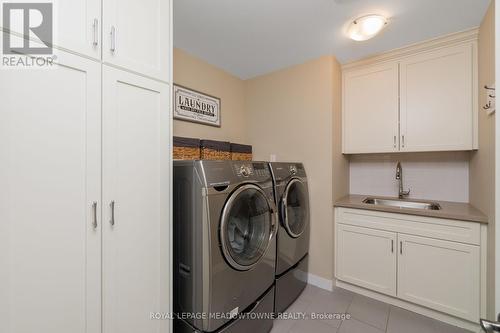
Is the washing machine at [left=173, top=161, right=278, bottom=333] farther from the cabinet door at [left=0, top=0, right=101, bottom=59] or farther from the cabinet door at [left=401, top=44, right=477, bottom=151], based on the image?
the cabinet door at [left=401, top=44, right=477, bottom=151]

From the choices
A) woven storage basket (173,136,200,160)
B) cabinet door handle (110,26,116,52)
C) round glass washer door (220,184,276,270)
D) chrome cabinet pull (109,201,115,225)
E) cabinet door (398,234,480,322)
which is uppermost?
cabinet door handle (110,26,116,52)

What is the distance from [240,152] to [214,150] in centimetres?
43

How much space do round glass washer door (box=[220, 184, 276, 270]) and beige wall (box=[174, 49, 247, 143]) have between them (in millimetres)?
1061

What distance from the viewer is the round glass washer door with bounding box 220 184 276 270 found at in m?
1.43

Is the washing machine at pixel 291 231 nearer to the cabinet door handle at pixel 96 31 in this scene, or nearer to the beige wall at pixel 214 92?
the beige wall at pixel 214 92

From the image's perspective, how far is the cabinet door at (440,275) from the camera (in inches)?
63.2

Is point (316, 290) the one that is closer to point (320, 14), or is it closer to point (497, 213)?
point (497, 213)

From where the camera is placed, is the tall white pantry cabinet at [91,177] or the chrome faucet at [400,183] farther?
the chrome faucet at [400,183]

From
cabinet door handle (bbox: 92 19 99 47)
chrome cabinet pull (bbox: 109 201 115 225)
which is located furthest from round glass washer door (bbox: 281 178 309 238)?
cabinet door handle (bbox: 92 19 99 47)

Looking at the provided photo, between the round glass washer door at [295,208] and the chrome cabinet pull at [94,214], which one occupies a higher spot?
the chrome cabinet pull at [94,214]

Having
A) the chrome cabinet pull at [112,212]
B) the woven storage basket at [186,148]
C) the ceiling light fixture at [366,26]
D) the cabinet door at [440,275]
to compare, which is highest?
the ceiling light fixture at [366,26]

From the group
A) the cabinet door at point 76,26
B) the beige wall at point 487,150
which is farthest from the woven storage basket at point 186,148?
the beige wall at point 487,150

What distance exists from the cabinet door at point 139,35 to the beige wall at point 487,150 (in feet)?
6.90

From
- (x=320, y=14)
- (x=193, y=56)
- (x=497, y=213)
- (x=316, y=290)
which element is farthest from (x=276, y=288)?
(x=193, y=56)
